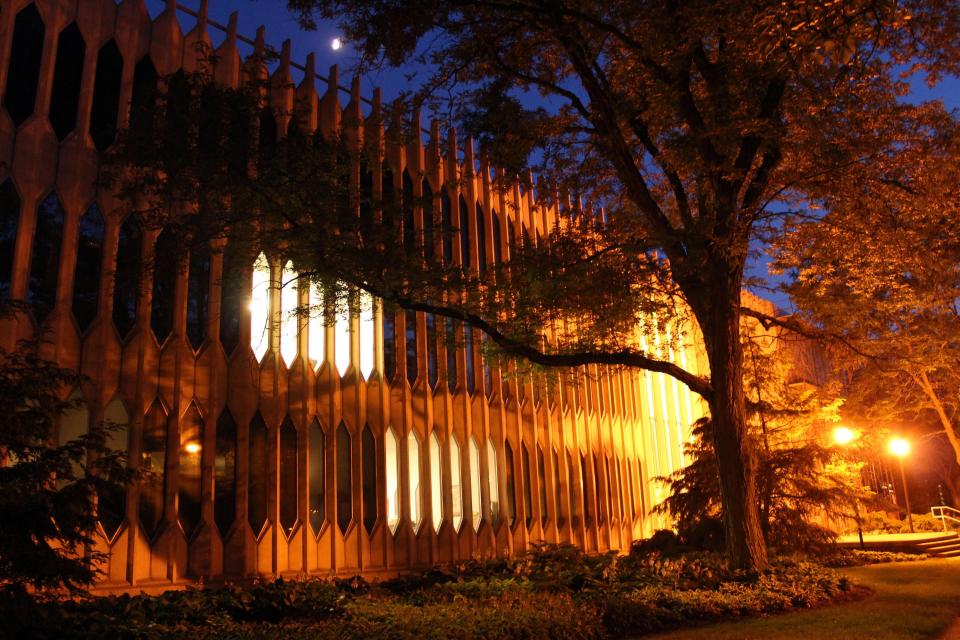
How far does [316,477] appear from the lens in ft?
53.4

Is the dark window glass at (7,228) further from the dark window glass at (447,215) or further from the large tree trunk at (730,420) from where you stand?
the large tree trunk at (730,420)

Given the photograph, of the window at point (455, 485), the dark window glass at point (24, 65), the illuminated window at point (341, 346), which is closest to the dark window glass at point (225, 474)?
the illuminated window at point (341, 346)

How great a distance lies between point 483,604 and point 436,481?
830cm

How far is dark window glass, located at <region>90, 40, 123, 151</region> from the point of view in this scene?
47.7 ft

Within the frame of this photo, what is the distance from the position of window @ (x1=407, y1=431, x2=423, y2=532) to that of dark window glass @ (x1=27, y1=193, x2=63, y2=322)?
27.6 feet

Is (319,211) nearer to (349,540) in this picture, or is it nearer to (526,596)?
(526,596)

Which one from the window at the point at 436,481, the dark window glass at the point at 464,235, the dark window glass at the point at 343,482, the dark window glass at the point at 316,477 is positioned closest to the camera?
the dark window glass at the point at 316,477

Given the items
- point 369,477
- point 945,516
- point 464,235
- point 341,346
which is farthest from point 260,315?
point 945,516

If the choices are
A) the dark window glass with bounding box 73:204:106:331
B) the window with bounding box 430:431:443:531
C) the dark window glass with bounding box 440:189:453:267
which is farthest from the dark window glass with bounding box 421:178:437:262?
the dark window glass with bounding box 73:204:106:331

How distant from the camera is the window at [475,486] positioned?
19.9 m

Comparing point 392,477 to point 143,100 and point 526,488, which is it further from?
point 143,100

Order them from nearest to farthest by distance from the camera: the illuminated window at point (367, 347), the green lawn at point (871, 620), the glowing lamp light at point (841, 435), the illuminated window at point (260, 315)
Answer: the green lawn at point (871, 620), the illuminated window at point (260, 315), the illuminated window at point (367, 347), the glowing lamp light at point (841, 435)

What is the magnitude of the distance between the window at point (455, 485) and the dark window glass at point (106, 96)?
10.5m

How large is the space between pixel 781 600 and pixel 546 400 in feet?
39.7
